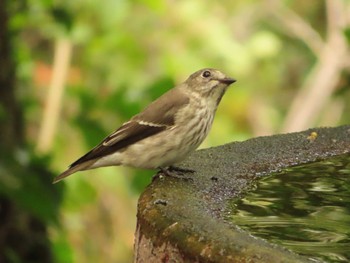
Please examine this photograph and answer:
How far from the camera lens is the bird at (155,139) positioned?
3656mm

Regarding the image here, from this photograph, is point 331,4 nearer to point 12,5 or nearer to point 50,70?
point 50,70

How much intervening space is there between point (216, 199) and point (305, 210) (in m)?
0.23

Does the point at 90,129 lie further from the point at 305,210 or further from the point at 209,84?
the point at 305,210

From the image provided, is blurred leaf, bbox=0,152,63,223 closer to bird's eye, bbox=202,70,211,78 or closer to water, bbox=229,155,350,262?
bird's eye, bbox=202,70,211,78

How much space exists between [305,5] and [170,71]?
2.63 meters

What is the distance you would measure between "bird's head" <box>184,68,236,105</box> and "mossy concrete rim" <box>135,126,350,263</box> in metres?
0.63

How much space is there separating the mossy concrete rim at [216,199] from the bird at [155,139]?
1.07 ft

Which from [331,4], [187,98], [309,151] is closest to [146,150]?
[187,98]

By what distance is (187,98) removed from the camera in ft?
12.8

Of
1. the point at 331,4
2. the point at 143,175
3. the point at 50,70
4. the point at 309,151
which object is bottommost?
the point at 309,151

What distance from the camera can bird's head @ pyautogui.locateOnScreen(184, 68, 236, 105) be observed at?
397cm

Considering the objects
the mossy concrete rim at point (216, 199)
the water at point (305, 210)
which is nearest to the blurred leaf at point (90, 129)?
the mossy concrete rim at point (216, 199)

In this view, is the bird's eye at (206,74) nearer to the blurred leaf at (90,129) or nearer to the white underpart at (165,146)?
the white underpart at (165,146)

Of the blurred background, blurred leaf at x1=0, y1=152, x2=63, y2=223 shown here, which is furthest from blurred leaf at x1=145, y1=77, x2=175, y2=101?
blurred leaf at x1=0, y1=152, x2=63, y2=223
